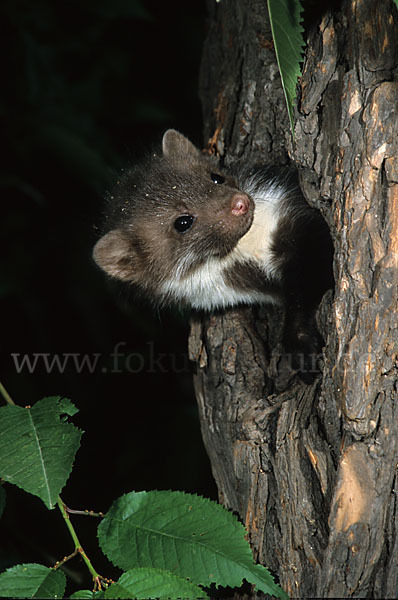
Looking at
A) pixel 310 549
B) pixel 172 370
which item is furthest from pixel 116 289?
pixel 310 549

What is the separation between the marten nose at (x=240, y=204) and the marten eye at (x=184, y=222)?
11.6 inches

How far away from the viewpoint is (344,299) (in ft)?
7.50

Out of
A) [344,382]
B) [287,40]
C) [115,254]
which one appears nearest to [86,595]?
[344,382]

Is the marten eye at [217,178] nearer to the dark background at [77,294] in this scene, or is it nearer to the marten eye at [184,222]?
the marten eye at [184,222]

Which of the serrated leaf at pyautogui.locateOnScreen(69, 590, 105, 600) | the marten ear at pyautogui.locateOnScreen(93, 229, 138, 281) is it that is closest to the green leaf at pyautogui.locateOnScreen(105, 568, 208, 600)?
the serrated leaf at pyautogui.locateOnScreen(69, 590, 105, 600)

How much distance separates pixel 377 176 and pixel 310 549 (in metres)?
1.29

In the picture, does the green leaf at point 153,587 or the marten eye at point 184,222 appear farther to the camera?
the marten eye at point 184,222

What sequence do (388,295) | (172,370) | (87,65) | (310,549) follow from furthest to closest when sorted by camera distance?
(87,65) < (172,370) < (310,549) < (388,295)

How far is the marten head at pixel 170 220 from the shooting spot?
11.9 feet

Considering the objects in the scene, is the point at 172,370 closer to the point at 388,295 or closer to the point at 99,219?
the point at 99,219

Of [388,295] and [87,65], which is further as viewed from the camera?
[87,65]

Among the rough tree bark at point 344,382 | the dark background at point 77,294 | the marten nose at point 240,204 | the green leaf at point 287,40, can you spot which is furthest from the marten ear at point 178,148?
the green leaf at point 287,40

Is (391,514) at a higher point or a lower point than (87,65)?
lower

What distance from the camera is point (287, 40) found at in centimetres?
198
